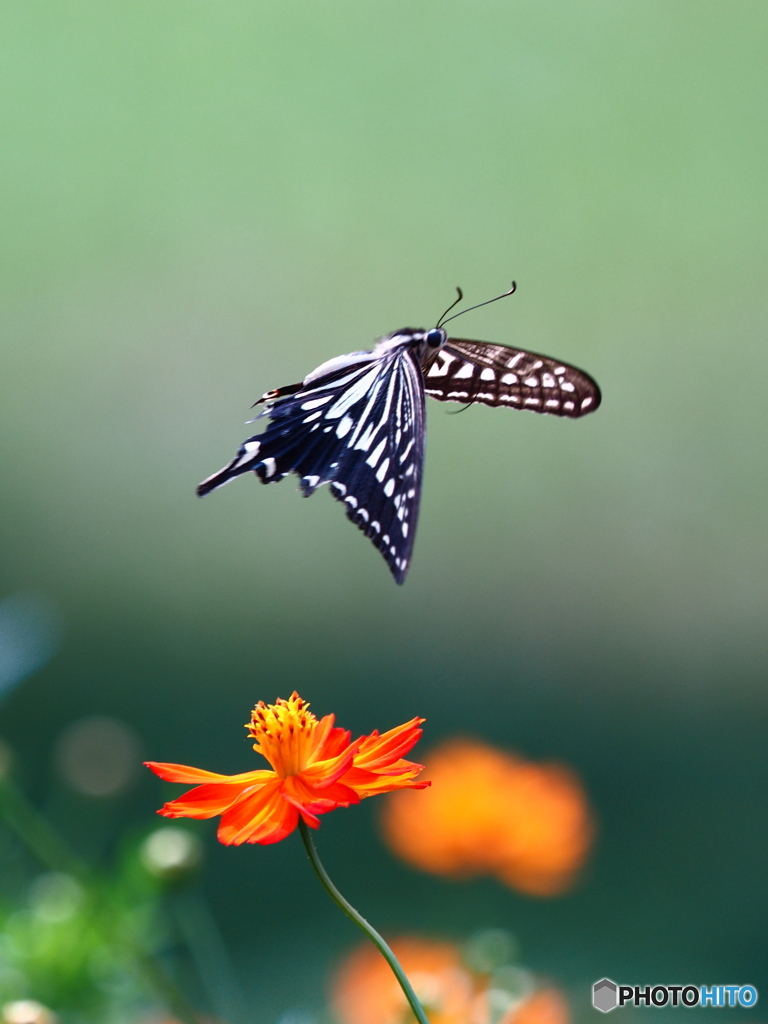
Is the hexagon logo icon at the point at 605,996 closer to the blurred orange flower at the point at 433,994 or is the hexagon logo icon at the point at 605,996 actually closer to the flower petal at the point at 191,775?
the blurred orange flower at the point at 433,994

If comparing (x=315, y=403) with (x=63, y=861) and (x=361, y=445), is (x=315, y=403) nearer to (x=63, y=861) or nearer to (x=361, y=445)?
(x=361, y=445)

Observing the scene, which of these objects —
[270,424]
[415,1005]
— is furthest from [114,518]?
[415,1005]

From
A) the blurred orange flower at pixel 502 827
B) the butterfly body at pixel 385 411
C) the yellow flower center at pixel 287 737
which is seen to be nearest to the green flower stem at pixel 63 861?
the yellow flower center at pixel 287 737

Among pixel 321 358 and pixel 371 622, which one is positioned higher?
pixel 321 358

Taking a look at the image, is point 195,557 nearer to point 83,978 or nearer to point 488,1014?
point 83,978

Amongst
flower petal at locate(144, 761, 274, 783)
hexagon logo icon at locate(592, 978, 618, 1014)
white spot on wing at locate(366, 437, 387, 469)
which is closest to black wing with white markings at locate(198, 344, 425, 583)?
white spot on wing at locate(366, 437, 387, 469)

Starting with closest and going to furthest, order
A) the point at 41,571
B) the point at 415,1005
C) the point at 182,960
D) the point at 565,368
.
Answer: the point at 415,1005 < the point at 565,368 < the point at 182,960 < the point at 41,571
